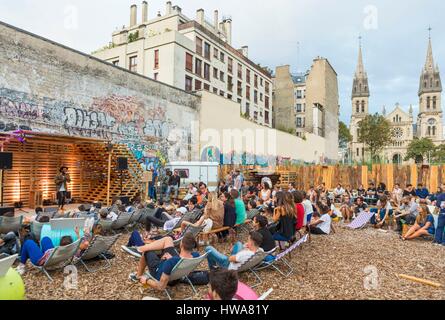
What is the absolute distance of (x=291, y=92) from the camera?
47062 mm

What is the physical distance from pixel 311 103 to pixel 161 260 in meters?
43.2

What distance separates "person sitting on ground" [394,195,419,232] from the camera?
934 cm

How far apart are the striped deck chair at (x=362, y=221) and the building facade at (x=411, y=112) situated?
84472 millimetres

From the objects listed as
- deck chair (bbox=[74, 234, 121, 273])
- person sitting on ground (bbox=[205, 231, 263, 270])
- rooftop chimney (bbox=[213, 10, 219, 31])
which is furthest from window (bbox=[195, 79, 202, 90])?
person sitting on ground (bbox=[205, 231, 263, 270])

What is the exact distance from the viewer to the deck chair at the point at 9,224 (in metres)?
6.96

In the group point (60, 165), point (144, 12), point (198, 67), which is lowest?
point (60, 165)

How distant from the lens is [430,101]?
94375mm

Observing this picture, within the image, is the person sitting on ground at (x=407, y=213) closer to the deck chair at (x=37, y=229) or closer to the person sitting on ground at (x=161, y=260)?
the person sitting on ground at (x=161, y=260)

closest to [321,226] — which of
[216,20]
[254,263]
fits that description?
[254,263]

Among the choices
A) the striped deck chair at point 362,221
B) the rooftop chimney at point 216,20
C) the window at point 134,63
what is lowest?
the striped deck chair at point 362,221

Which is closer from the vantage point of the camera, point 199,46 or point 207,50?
point 199,46

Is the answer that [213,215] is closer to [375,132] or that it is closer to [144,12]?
[144,12]

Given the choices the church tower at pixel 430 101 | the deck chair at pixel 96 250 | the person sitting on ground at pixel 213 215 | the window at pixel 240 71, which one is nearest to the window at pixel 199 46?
the window at pixel 240 71
